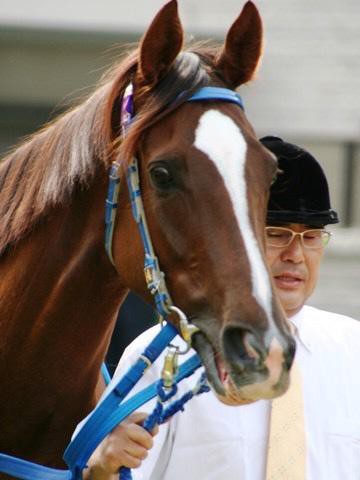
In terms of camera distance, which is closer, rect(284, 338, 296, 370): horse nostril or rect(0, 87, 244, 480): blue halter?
rect(284, 338, 296, 370): horse nostril

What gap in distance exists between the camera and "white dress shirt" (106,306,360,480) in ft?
9.11

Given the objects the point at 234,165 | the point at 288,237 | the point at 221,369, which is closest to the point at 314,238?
the point at 288,237

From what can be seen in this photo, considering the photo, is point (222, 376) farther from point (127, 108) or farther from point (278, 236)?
point (278, 236)

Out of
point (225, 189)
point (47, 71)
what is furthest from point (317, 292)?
point (225, 189)

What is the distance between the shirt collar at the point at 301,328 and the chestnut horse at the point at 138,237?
1.73 ft

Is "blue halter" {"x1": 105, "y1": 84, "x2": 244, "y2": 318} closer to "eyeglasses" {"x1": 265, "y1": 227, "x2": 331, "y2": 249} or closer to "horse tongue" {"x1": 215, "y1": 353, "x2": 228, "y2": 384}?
"horse tongue" {"x1": 215, "y1": 353, "x2": 228, "y2": 384}

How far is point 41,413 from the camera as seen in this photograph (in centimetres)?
281

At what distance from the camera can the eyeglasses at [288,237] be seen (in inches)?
121

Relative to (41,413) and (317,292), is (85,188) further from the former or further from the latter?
(317,292)

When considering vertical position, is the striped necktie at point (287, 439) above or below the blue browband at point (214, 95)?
below

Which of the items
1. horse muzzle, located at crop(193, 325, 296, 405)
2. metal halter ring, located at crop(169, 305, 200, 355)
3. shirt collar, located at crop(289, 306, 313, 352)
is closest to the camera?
horse muzzle, located at crop(193, 325, 296, 405)

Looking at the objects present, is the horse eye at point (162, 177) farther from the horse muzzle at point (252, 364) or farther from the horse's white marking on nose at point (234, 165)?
the horse muzzle at point (252, 364)

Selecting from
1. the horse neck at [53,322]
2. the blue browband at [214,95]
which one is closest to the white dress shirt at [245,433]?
the horse neck at [53,322]

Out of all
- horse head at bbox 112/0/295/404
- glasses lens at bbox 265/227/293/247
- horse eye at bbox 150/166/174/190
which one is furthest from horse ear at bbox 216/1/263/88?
glasses lens at bbox 265/227/293/247
